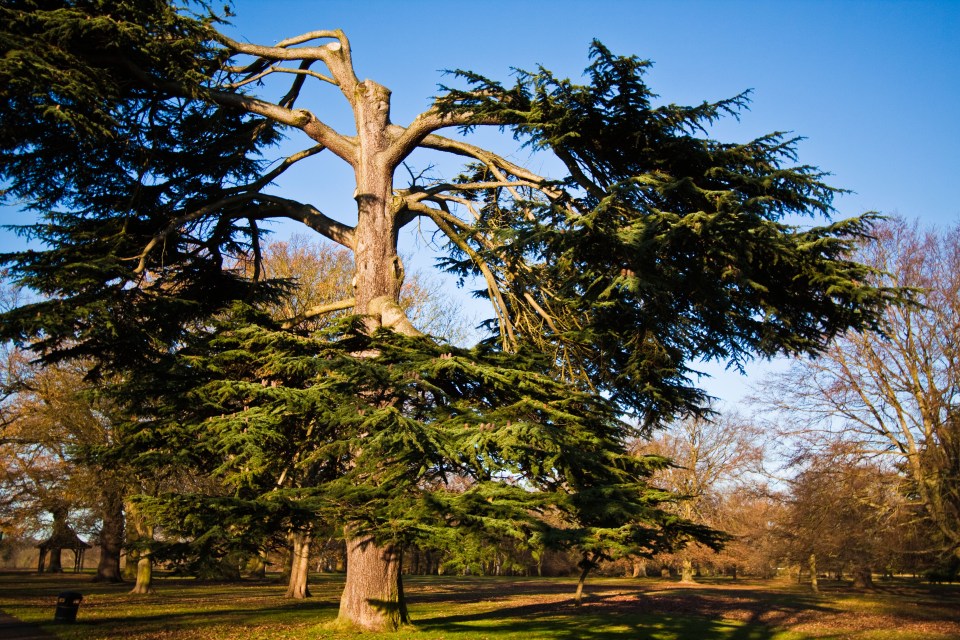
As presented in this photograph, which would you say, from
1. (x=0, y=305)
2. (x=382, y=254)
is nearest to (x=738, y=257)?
(x=382, y=254)

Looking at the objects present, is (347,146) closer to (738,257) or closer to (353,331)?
(353,331)

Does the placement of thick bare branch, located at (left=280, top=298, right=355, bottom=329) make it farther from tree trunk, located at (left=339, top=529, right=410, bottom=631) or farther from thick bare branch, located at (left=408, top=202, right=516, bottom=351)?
tree trunk, located at (left=339, top=529, right=410, bottom=631)

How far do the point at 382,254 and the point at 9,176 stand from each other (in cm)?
540

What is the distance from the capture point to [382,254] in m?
11.2

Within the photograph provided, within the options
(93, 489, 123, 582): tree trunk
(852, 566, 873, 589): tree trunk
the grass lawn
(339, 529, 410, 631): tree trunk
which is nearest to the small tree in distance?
(339, 529, 410, 631): tree trunk

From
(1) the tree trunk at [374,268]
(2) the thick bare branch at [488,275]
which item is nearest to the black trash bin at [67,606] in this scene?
(1) the tree trunk at [374,268]

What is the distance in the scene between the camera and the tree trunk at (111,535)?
72.6 feet

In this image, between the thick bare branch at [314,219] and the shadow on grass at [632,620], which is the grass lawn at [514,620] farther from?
the thick bare branch at [314,219]

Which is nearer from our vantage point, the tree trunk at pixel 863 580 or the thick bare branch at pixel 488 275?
the thick bare branch at pixel 488 275

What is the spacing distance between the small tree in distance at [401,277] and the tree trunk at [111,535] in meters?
11.6

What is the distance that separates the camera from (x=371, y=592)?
10086mm

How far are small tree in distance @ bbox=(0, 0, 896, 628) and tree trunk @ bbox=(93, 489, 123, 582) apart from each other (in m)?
11.6

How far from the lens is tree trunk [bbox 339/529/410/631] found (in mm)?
10031

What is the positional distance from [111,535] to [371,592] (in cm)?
2141
